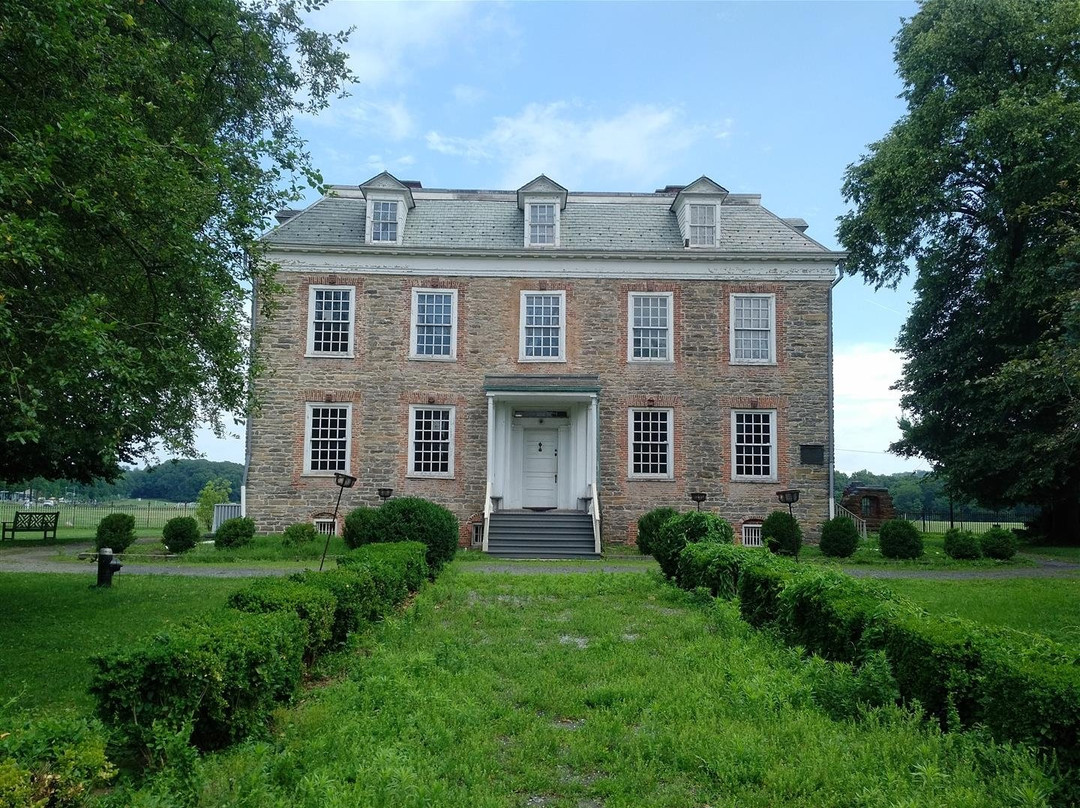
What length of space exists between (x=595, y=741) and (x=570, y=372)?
645 inches

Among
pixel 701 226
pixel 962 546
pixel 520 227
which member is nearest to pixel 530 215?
pixel 520 227

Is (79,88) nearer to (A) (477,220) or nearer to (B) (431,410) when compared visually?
(B) (431,410)

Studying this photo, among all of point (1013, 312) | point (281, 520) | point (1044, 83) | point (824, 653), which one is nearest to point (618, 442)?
point (281, 520)

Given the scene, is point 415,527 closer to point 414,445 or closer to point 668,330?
point 414,445

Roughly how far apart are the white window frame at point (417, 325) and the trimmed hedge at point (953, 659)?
1436 cm

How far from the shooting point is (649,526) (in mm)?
18156

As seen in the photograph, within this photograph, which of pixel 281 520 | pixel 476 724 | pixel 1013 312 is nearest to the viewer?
pixel 476 724

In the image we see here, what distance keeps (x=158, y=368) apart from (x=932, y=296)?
24.9 metres

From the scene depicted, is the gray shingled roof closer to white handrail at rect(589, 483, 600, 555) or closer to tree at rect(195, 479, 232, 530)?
white handrail at rect(589, 483, 600, 555)

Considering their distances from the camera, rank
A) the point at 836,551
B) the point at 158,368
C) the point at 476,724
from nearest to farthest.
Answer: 1. the point at 476,724
2. the point at 158,368
3. the point at 836,551

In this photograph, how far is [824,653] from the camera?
6.88 metres

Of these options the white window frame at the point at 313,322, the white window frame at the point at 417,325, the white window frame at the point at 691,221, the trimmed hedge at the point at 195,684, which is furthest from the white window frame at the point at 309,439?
the trimmed hedge at the point at 195,684

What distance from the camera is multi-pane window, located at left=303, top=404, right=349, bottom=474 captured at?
817 inches

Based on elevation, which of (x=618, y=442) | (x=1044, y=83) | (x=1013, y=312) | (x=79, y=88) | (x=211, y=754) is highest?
(x=1044, y=83)
